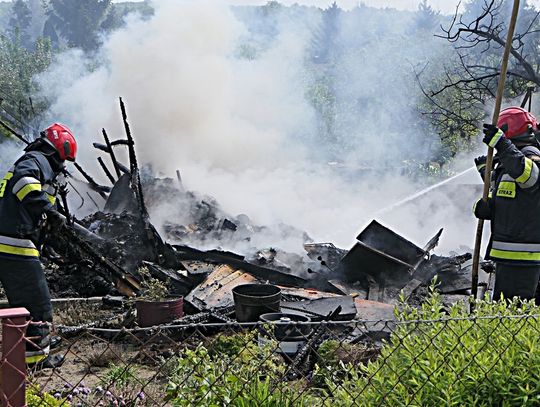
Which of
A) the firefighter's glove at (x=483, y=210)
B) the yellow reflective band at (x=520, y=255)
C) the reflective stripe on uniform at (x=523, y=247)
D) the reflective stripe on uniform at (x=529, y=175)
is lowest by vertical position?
the yellow reflective band at (x=520, y=255)

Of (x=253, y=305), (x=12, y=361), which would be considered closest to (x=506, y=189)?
(x=253, y=305)

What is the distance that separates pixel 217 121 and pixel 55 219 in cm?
1105

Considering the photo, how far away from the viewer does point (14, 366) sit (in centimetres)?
206

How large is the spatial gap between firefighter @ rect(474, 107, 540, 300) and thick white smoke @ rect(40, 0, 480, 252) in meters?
6.21

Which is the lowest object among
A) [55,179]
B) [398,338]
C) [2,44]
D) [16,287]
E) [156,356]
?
[156,356]

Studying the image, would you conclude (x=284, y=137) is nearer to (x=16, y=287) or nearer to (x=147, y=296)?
(x=147, y=296)

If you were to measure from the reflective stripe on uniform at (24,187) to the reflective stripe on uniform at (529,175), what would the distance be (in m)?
4.30

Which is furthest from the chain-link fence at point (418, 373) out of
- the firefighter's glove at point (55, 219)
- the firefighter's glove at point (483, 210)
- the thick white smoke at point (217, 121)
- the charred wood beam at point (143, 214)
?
the thick white smoke at point (217, 121)

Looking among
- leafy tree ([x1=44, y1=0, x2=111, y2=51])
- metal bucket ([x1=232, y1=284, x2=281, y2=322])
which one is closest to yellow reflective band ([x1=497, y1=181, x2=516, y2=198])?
metal bucket ([x1=232, y1=284, x2=281, y2=322])

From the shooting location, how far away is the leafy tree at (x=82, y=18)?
50219 millimetres

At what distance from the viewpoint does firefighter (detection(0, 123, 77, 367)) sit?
497 cm

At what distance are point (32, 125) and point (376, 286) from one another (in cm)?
1506

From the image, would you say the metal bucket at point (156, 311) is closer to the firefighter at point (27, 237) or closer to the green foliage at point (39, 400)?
the firefighter at point (27, 237)

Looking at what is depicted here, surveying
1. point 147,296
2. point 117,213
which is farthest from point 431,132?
point 147,296
